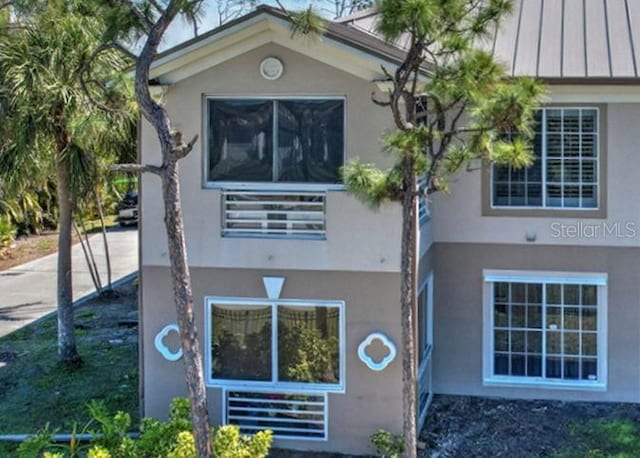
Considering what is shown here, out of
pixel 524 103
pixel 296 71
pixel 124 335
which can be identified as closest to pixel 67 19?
pixel 296 71

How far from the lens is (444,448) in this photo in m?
11.0

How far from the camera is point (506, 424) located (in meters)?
11.8

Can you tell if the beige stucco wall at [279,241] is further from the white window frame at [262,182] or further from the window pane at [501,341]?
the window pane at [501,341]

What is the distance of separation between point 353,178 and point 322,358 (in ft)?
11.6

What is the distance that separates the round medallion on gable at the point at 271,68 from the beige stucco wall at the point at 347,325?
293 centimetres

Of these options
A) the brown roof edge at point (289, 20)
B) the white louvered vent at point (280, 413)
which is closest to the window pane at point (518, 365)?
the white louvered vent at point (280, 413)

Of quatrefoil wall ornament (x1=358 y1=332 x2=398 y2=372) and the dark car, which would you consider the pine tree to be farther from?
the dark car

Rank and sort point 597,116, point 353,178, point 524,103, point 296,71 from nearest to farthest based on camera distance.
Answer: point 524,103
point 353,178
point 296,71
point 597,116

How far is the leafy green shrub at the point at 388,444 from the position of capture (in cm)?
1045

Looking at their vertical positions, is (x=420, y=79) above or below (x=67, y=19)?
below

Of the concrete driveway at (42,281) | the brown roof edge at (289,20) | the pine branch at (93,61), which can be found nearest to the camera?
the pine branch at (93,61)

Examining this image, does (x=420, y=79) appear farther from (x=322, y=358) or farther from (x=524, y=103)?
(x=322, y=358)

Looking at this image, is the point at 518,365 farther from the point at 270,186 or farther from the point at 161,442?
the point at 161,442

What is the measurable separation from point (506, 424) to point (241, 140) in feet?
20.5
